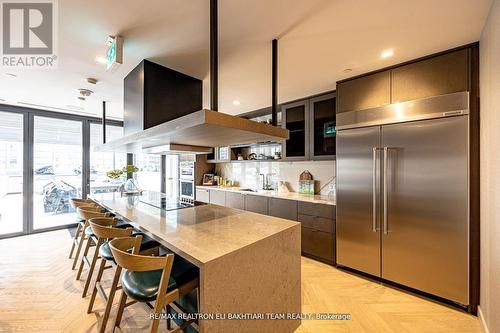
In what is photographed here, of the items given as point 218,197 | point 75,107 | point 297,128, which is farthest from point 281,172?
point 75,107

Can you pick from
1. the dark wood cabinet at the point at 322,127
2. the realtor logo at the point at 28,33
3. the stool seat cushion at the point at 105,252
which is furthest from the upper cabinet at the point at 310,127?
the realtor logo at the point at 28,33

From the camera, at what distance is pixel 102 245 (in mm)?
2080

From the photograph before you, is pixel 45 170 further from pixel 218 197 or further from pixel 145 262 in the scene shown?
pixel 145 262

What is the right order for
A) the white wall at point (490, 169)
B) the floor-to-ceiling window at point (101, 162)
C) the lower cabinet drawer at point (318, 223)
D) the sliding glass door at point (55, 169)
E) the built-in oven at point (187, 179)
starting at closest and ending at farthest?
1. the white wall at point (490, 169)
2. the lower cabinet drawer at point (318, 223)
3. the sliding glass door at point (55, 169)
4. the floor-to-ceiling window at point (101, 162)
5. the built-in oven at point (187, 179)

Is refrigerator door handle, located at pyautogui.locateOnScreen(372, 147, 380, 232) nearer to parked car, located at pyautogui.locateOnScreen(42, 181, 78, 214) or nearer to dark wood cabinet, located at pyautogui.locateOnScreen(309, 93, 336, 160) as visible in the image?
dark wood cabinet, located at pyautogui.locateOnScreen(309, 93, 336, 160)

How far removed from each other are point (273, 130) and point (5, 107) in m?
5.36

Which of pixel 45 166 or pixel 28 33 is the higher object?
pixel 28 33

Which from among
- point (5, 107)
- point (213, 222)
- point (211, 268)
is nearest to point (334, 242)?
point (213, 222)

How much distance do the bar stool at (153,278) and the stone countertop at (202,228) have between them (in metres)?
0.14

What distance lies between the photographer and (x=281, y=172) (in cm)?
445

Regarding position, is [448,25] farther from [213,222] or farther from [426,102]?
[213,222]

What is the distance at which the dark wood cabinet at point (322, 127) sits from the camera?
3307 mm

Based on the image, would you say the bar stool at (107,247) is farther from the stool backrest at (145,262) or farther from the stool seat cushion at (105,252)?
the stool backrest at (145,262)

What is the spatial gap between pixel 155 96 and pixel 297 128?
2294 mm
